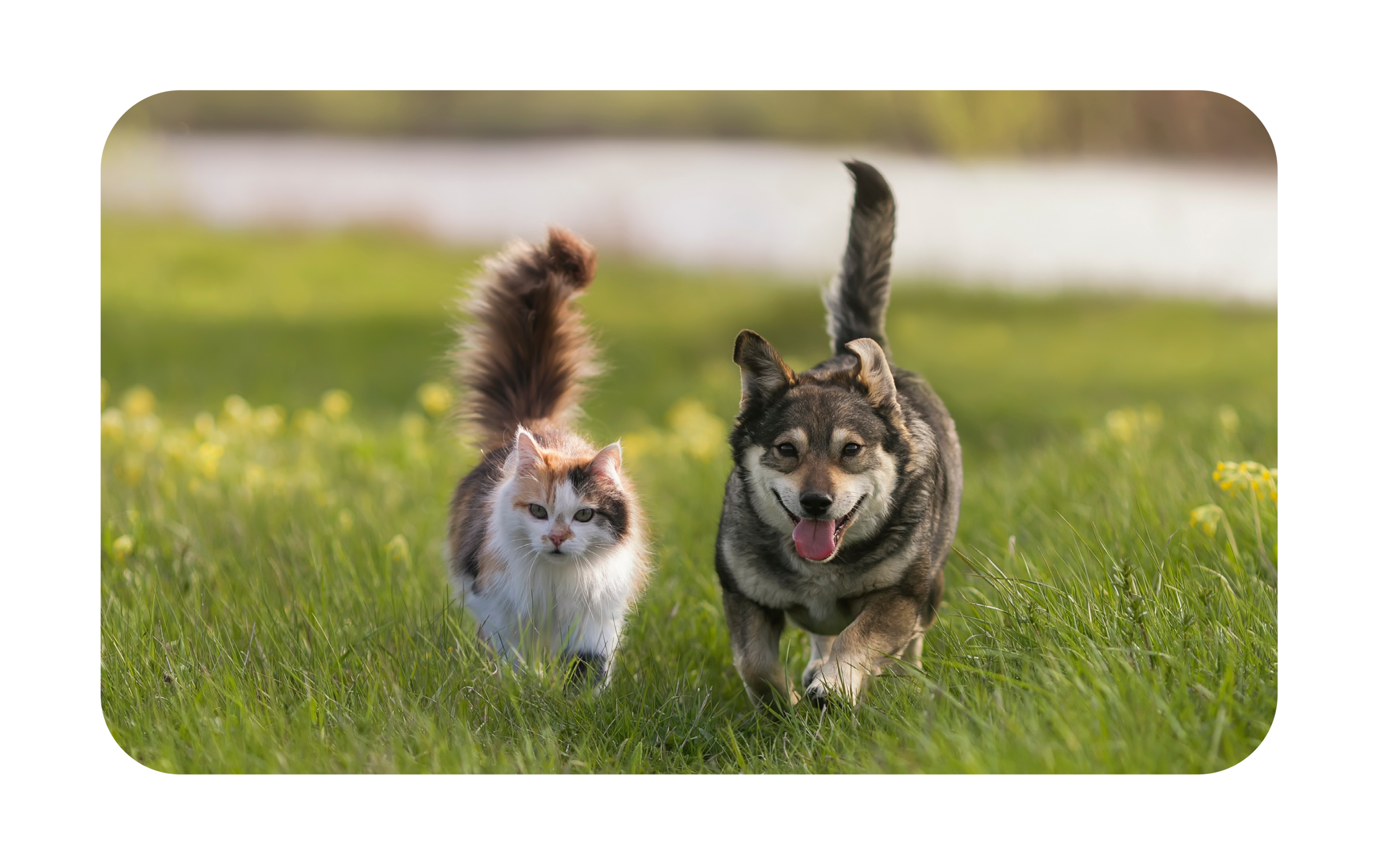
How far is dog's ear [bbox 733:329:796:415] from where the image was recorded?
13.3ft

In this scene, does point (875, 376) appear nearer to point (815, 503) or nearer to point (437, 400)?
point (815, 503)

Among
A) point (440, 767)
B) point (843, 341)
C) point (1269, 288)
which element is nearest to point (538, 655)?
point (440, 767)

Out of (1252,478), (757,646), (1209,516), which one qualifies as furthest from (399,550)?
(1252,478)

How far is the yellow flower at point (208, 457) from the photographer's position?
20.1 ft

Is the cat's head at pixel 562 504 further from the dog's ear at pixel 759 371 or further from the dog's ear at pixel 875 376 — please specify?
the dog's ear at pixel 875 376

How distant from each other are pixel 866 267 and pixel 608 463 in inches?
61.9

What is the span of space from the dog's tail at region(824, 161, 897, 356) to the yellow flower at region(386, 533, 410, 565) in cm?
238

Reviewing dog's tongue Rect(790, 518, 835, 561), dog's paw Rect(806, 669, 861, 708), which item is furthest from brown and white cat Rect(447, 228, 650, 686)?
dog's tongue Rect(790, 518, 835, 561)

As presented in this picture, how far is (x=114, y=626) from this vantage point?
4367 mm

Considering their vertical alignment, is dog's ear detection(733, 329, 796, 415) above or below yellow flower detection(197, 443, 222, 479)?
above

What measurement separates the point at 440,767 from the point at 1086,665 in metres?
2.10

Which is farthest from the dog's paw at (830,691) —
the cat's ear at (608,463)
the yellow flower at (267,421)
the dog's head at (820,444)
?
the yellow flower at (267,421)

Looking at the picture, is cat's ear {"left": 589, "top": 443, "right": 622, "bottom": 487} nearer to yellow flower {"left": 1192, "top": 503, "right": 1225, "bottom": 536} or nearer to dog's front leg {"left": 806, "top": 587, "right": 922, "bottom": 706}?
dog's front leg {"left": 806, "top": 587, "right": 922, "bottom": 706}

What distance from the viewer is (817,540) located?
3857 mm
